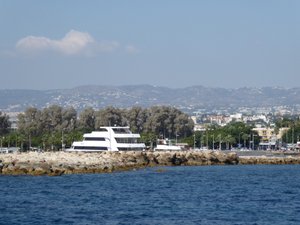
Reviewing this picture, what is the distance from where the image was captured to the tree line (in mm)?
140875

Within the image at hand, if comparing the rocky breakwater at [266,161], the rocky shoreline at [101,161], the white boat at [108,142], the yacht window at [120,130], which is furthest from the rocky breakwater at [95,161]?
the yacht window at [120,130]

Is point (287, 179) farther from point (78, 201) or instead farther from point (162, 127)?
point (162, 127)

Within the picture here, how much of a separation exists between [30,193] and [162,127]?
9636 cm

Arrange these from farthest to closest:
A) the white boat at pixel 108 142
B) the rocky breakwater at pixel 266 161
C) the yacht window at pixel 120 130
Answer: the yacht window at pixel 120 130, the white boat at pixel 108 142, the rocky breakwater at pixel 266 161

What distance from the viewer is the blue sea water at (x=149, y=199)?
39531 mm

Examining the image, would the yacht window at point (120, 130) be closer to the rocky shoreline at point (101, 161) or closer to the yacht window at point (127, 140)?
the yacht window at point (127, 140)

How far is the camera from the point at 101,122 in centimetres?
14062

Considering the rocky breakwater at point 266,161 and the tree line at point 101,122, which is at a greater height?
the tree line at point 101,122

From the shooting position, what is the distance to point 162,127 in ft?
486

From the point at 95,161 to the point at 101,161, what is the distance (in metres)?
0.59

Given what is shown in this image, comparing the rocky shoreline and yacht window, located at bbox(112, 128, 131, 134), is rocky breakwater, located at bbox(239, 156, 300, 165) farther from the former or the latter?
yacht window, located at bbox(112, 128, 131, 134)

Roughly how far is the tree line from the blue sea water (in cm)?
6889

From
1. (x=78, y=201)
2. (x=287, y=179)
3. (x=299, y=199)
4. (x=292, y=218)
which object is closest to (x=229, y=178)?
(x=287, y=179)

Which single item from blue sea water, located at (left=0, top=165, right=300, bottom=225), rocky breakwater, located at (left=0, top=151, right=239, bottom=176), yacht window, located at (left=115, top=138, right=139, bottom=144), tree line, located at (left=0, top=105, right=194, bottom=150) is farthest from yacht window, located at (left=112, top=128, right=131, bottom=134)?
tree line, located at (left=0, top=105, right=194, bottom=150)
